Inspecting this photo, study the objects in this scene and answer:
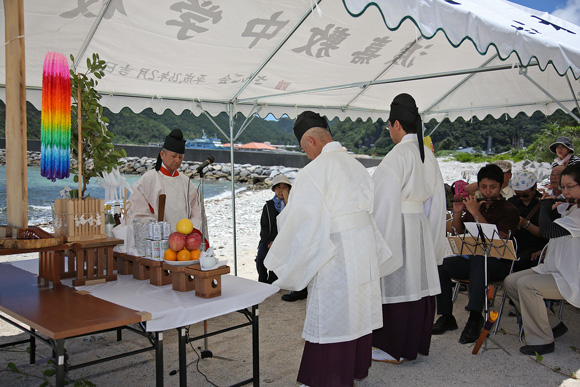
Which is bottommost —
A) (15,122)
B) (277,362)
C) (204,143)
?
(277,362)

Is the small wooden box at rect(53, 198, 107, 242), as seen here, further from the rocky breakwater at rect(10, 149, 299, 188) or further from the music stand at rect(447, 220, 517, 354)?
the rocky breakwater at rect(10, 149, 299, 188)

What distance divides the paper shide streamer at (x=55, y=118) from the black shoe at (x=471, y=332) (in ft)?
A: 11.4

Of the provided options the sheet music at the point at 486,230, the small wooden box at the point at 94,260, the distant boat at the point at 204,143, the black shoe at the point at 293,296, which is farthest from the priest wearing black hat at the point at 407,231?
the distant boat at the point at 204,143

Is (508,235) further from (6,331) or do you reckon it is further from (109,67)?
(6,331)

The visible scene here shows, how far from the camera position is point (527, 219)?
5.12 m

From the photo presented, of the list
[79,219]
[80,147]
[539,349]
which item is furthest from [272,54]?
[539,349]

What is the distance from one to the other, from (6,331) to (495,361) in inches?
169

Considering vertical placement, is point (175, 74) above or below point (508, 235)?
above

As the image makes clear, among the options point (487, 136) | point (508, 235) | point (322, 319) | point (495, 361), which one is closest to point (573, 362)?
point (495, 361)

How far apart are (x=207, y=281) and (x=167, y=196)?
6.32 feet

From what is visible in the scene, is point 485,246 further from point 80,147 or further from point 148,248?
point 80,147

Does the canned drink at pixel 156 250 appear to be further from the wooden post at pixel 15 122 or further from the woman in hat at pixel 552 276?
the woman in hat at pixel 552 276

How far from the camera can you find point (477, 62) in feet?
19.1

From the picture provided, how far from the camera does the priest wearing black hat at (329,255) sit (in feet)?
9.09
